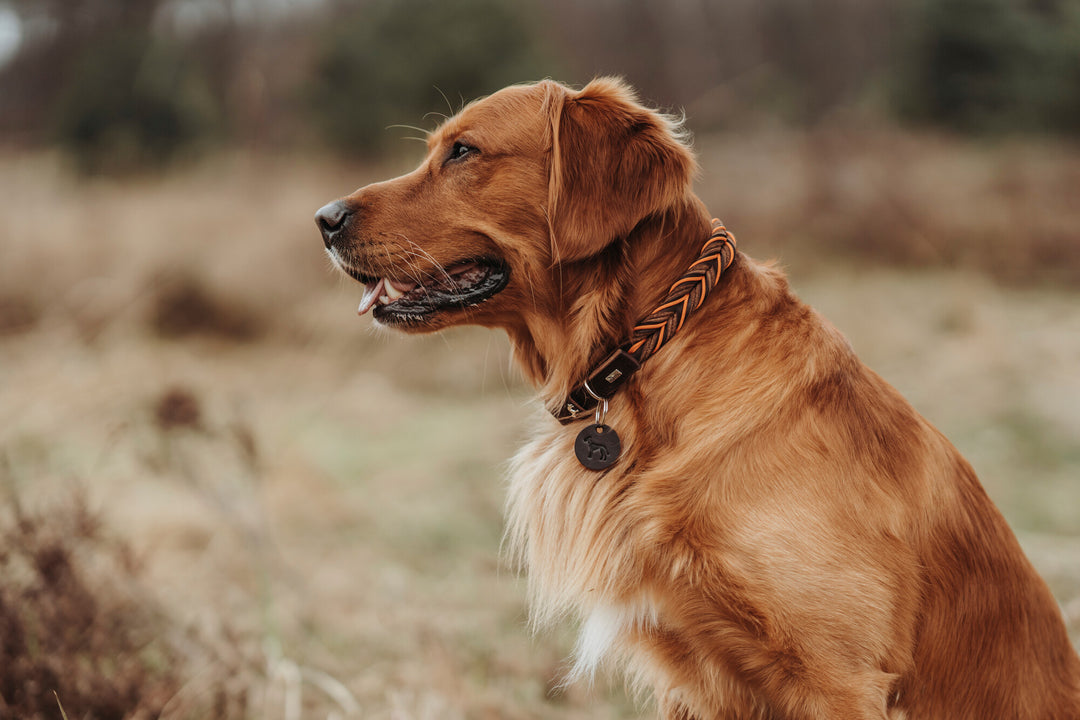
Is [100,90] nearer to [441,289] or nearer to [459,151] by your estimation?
[459,151]

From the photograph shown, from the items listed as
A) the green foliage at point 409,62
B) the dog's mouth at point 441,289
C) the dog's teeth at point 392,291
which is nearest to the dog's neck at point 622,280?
the dog's mouth at point 441,289

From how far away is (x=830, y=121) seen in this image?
13.3 metres

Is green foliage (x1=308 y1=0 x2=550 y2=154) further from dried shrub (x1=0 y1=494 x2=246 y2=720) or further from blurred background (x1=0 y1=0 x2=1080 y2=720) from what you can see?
dried shrub (x1=0 y1=494 x2=246 y2=720)

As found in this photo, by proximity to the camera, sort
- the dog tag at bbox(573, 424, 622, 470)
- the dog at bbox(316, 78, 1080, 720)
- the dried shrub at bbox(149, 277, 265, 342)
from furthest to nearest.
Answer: the dried shrub at bbox(149, 277, 265, 342) < the dog tag at bbox(573, 424, 622, 470) < the dog at bbox(316, 78, 1080, 720)

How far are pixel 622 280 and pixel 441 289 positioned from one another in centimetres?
58

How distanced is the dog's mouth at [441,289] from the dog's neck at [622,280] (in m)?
0.21

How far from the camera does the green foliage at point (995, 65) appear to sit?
13.0 m

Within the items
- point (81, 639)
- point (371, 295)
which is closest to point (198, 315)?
point (81, 639)

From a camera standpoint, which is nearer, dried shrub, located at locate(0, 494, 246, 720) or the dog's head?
the dog's head

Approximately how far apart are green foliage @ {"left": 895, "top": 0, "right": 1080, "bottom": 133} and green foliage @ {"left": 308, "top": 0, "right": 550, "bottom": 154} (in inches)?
260

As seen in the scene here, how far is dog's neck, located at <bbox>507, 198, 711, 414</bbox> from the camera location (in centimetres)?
244

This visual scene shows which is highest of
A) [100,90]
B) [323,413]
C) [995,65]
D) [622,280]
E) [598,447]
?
[622,280]

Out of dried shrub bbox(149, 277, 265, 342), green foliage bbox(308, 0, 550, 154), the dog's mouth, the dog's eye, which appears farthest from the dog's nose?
green foliage bbox(308, 0, 550, 154)

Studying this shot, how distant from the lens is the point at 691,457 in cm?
217
